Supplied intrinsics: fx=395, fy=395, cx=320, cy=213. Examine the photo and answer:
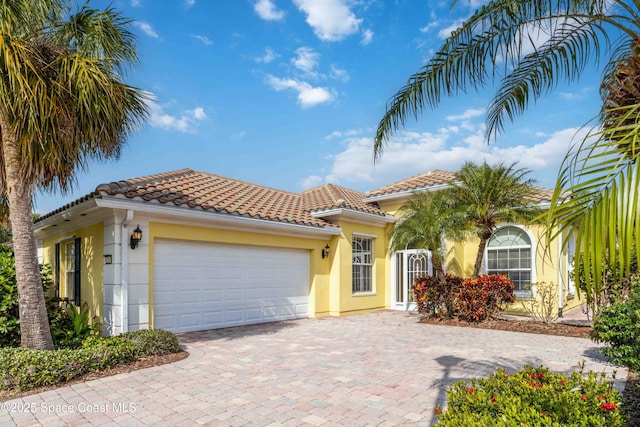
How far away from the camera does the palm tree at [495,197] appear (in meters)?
12.1

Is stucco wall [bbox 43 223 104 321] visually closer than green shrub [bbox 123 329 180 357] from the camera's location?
No

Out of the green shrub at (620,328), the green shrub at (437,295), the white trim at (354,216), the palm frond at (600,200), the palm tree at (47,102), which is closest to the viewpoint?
the palm frond at (600,200)

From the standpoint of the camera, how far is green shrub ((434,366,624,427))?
2.91 meters

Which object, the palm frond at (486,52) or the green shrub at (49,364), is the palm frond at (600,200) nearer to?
the palm frond at (486,52)

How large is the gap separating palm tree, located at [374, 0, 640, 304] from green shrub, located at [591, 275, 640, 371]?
3.27m

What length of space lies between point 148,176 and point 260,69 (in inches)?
204

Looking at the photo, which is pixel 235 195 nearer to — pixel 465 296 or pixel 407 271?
pixel 407 271

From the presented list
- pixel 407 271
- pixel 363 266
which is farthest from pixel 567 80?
pixel 407 271

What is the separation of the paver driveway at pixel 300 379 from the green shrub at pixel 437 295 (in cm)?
216

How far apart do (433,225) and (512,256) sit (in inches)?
157

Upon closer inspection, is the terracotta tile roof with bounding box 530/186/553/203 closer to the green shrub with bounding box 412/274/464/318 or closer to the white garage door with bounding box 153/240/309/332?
the green shrub with bounding box 412/274/464/318

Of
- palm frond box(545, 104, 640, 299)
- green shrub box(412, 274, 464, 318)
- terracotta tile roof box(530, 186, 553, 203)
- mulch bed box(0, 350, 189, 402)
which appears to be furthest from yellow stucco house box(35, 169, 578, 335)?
palm frond box(545, 104, 640, 299)

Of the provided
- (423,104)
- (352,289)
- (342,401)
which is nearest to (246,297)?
(352,289)

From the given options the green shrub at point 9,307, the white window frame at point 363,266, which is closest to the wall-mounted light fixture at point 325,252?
the white window frame at point 363,266
